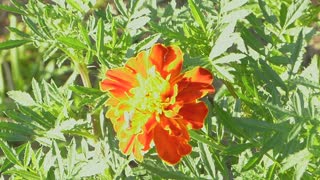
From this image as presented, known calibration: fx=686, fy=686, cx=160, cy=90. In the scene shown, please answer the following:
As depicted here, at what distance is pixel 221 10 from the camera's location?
1398 mm

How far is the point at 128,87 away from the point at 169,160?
0.15 meters

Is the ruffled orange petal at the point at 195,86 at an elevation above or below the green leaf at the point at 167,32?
below

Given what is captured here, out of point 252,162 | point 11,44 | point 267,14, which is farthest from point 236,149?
point 11,44

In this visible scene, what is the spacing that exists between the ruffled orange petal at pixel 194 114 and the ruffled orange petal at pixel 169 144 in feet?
0.06

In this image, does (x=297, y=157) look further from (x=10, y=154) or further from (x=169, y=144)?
(x=10, y=154)

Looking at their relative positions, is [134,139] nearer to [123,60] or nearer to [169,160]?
[169,160]

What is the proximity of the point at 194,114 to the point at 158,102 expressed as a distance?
6cm

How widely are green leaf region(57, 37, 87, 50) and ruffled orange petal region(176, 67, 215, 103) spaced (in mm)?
229

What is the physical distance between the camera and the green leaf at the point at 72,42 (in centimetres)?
127

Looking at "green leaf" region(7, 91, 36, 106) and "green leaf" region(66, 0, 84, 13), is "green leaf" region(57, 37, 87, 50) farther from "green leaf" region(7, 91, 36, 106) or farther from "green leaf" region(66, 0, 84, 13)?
"green leaf" region(7, 91, 36, 106)

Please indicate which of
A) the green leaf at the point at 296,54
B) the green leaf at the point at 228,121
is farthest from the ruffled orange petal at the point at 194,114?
the green leaf at the point at 296,54

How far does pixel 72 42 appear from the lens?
128cm

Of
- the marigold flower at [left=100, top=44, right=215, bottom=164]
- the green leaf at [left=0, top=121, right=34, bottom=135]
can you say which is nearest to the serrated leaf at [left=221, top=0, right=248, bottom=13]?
the marigold flower at [left=100, top=44, right=215, bottom=164]

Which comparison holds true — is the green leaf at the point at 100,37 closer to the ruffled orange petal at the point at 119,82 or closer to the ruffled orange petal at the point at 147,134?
the ruffled orange petal at the point at 119,82
